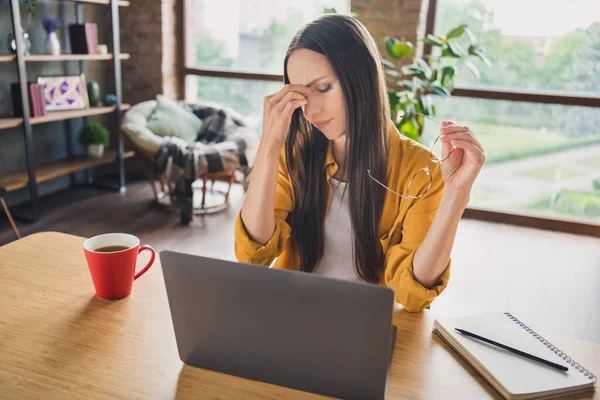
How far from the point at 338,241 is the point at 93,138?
3306 mm

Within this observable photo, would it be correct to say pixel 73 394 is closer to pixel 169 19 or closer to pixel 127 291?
pixel 127 291

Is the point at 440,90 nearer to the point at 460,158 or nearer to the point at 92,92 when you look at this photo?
the point at 460,158

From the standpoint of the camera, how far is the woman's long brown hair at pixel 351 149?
44.3 inches

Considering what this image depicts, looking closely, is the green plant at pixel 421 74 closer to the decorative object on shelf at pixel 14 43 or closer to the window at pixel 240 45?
the window at pixel 240 45

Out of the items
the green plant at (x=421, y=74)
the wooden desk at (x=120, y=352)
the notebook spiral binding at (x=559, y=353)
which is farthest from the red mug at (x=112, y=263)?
the green plant at (x=421, y=74)

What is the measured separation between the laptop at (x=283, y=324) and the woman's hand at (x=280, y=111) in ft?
1.60

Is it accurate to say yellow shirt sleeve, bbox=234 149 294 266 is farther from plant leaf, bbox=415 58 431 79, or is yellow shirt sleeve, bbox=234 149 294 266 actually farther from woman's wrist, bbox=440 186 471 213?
plant leaf, bbox=415 58 431 79

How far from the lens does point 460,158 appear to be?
0.96 m

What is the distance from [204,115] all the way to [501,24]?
2.40 metres

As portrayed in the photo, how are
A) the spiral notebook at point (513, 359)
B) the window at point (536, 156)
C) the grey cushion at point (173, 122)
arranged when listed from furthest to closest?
1. the grey cushion at point (173, 122)
2. the window at point (536, 156)
3. the spiral notebook at point (513, 359)

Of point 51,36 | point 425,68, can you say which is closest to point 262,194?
point 425,68

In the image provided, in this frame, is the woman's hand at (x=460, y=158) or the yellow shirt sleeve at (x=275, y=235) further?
the yellow shirt sleeve at (x=275, y=235)

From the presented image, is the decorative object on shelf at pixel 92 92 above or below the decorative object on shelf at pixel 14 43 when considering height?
below

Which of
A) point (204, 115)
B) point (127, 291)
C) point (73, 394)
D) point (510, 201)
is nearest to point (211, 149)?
point (204, 115)
